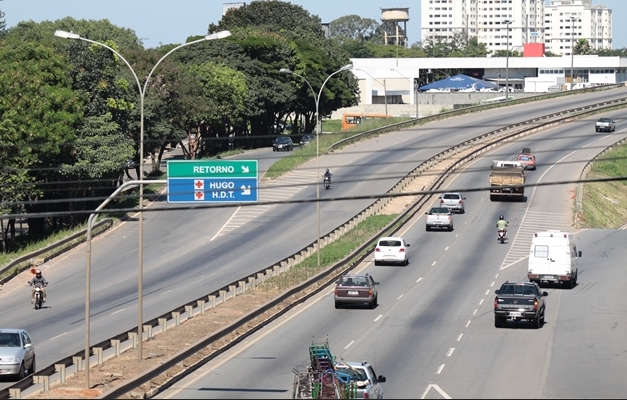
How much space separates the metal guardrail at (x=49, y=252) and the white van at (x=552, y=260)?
25303 mm

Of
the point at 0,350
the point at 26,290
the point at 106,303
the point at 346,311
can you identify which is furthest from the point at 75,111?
the point at 0,350

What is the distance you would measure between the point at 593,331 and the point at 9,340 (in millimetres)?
20014

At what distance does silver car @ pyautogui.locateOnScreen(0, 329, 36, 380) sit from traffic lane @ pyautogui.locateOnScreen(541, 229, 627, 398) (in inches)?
558

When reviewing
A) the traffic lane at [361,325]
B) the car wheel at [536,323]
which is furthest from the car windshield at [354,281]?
the car wheel at [536,323]

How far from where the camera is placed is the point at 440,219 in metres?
64.4

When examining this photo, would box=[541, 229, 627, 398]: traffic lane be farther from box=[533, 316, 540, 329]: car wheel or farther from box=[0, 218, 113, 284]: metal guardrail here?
box=[0, 218, 113, 284]: metal guardrail

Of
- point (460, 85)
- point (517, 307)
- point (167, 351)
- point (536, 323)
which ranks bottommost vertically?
point (536, 323)

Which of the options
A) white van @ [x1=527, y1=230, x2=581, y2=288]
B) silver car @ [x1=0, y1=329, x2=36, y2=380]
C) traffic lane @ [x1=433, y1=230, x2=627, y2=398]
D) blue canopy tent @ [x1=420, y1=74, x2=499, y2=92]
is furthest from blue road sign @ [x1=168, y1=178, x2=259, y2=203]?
blue canopy tent @ [x1=420, y1=74, x2=499, y2=92]

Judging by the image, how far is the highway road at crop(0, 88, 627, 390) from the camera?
42.7 m

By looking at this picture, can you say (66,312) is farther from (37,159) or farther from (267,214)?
(267,214)

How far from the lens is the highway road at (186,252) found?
4272 cm

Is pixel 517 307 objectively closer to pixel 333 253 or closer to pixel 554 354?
pixel 554 354

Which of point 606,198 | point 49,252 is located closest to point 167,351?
point 49,252

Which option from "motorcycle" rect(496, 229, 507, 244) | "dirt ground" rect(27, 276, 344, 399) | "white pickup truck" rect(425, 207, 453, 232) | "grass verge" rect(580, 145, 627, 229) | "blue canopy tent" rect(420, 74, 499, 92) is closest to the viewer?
"dirt ground" rect(27, 276, 344, 399)
